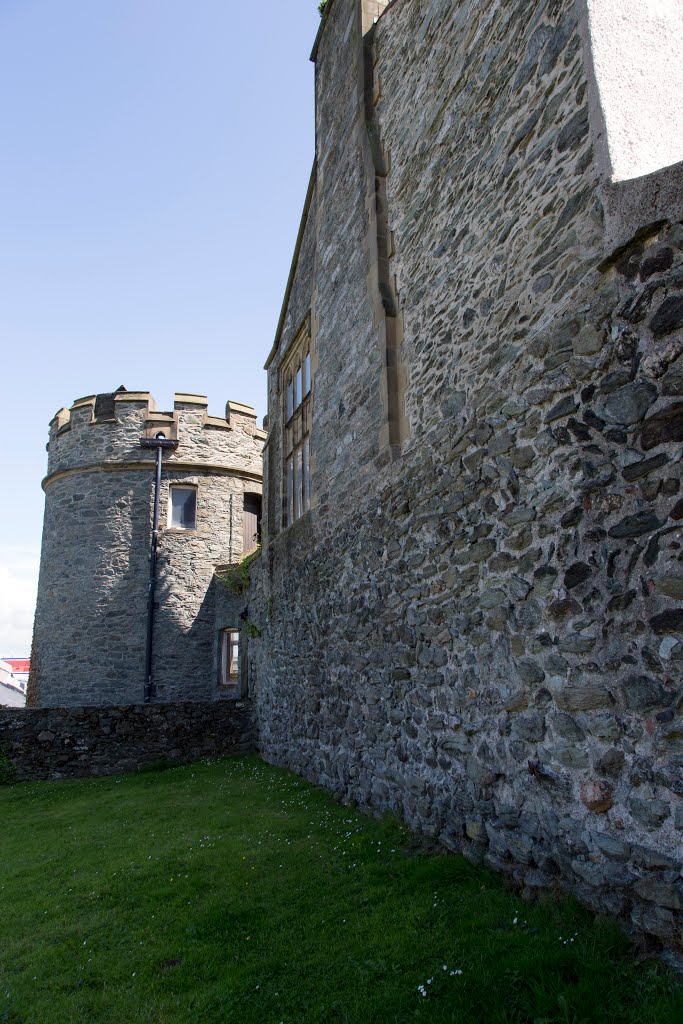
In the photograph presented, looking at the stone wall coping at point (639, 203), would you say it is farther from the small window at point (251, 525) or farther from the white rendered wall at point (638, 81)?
the small window at point (251, 525)

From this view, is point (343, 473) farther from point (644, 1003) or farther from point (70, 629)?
point (70, 629)

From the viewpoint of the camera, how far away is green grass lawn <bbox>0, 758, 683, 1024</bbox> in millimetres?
3197

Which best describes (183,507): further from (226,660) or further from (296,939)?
(296,939)

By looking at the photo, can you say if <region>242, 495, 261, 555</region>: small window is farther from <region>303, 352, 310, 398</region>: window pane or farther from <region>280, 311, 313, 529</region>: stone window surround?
<region>303, 352, 310, 398</region>: window pane

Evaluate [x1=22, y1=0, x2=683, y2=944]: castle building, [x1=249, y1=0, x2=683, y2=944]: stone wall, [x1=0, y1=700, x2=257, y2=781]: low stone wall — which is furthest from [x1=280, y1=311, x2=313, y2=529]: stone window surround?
[x1=0, y1=700, x2=257, y2=781]: low stone wall

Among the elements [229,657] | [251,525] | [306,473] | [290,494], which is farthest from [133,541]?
[306,473]

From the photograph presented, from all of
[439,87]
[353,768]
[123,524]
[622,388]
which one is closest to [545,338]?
[622,388]

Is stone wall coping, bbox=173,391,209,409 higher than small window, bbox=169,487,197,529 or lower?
higher

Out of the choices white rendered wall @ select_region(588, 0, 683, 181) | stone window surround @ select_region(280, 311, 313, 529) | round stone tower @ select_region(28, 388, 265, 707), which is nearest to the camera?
white rendered wall @ select_region(588, 0, 683, 181)

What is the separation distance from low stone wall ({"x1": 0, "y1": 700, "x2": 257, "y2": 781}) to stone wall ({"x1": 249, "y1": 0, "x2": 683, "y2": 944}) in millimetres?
4459

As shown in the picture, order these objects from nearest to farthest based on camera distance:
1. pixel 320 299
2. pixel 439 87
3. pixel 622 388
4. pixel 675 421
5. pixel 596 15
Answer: pixel 675 421 → pixel 622 388 → pixel 596 15 → pixel 439 87 → pixel 320 299

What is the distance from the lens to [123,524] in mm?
18281

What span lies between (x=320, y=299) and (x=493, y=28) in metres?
4.81

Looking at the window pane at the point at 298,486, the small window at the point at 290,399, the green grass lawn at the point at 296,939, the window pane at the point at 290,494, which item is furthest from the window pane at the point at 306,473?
the green grass lawn at the point at 296,939
